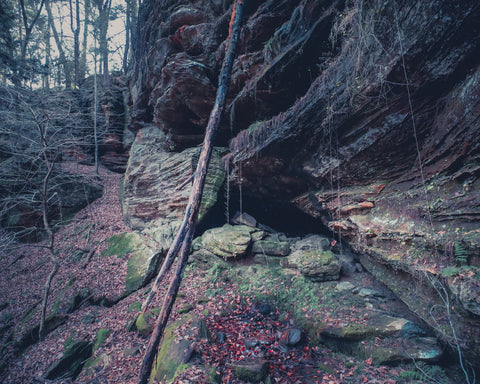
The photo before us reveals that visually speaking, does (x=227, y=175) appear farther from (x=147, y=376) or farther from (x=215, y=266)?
(x=147, y=376)

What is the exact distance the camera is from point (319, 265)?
6.31 metres

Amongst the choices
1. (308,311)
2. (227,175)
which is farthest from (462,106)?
(227,175)

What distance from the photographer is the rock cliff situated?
3.67 metres

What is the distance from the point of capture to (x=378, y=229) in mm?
5203

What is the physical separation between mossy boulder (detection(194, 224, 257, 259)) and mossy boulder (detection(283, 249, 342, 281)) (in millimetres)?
2199

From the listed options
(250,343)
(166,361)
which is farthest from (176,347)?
(250,343)

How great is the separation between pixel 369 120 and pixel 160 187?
31.4 ft

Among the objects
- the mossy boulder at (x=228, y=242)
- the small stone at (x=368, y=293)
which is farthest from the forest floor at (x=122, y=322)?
the mossy boulder at (x=228, y=242)

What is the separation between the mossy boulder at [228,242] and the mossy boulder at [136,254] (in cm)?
191

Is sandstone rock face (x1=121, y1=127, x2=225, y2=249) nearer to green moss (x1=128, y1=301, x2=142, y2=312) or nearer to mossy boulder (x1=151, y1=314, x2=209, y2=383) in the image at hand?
green moss (x1=128, y1=301, x2=142, y2=312)

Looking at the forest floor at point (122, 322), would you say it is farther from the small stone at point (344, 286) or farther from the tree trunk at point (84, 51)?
the tree trunk at point (84, 51)

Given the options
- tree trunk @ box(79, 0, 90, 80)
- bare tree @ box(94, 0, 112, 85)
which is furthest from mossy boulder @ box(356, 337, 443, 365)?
tree trunk @ box(79, 0, 90, 80)

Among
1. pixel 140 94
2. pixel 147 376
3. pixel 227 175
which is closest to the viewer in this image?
pixel 147 376

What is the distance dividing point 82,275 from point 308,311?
886cm
